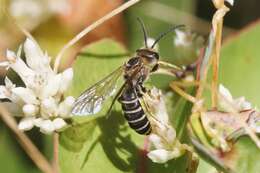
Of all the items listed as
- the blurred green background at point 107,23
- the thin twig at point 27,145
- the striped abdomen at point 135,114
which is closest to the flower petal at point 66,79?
the striped abdomen at point 135,114

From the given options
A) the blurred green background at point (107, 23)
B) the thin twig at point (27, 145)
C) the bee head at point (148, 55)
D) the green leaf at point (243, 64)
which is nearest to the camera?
the bee head at point (148, 55)

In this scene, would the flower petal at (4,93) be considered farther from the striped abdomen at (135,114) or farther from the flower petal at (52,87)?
the striped abdomen at (135,114)

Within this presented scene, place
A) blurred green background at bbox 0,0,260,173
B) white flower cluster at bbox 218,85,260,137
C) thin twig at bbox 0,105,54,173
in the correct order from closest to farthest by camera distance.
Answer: white flower cluster at bbox 218,85,260,137 → thin twig at bbox 0,105,54,173 → blurred green background at bbox 0,0,260,173

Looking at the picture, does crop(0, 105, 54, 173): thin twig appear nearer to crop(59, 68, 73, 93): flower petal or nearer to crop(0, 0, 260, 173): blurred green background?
crop(0, 0, 260, 173): blurred green background

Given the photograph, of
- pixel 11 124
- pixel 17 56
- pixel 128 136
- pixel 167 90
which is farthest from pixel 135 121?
pixel 11 124

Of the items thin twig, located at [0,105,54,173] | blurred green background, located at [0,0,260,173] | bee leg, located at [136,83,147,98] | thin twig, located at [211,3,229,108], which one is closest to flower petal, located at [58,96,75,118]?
bee leg, located at [136,83,147,98]

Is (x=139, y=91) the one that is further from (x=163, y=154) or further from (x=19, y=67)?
(x=19, y=67)

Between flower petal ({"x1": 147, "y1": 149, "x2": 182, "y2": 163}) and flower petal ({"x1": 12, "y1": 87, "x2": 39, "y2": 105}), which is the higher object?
flower petal ({"x1": 12, "y1": 87, "x2": 39, "y2": 105})
